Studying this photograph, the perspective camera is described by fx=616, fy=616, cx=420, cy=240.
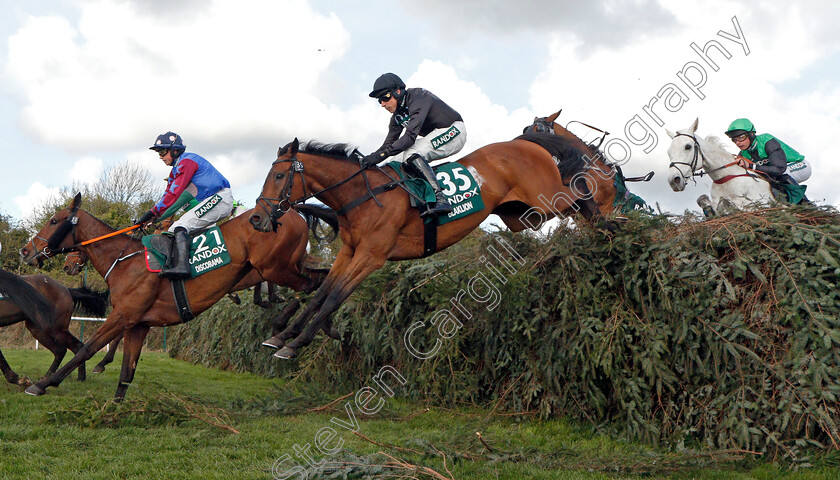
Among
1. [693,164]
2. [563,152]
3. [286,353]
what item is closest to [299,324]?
[286,353]

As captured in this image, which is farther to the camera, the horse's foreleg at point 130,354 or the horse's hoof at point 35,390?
the horse's foreleg at point 130,354

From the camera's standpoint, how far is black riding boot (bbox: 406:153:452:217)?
214 inches

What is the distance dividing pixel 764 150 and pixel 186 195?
6.60m

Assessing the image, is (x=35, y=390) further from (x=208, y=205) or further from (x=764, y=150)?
(x=764, y=150)

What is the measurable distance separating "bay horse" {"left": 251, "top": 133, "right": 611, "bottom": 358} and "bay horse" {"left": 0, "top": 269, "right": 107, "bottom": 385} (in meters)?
4.23

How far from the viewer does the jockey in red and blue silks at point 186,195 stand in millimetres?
6926

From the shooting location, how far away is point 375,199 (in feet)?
17.9

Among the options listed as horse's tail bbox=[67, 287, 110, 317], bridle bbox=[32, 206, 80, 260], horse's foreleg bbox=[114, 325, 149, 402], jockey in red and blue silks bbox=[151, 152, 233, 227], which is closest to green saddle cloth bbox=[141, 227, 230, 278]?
jockey in red and blue silks bbox=[151, 152, 233, 227]

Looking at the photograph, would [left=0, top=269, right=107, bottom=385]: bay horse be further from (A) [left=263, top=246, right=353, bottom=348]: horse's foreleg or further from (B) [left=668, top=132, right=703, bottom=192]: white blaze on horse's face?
(B) [left=668, top=132, right=703, bottom=192]: white blaze on horse's face

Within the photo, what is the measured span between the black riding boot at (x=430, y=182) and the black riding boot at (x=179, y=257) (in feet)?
9.37

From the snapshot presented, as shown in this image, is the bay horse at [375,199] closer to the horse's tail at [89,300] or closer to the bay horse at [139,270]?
the bay horse at [139,270]

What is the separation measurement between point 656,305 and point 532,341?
50.2 inches

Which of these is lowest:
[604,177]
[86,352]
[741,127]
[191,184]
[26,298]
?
[86,352]

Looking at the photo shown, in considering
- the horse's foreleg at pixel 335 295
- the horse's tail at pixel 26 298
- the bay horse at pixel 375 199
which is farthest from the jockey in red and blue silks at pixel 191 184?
the horse's foreleg at pixel 335 295
